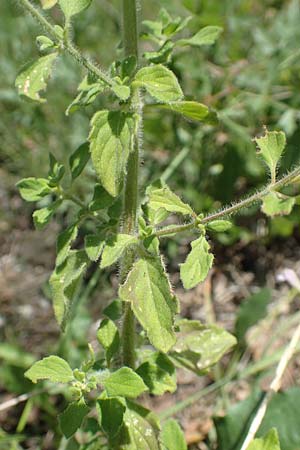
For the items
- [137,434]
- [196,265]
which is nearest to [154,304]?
[196,265]

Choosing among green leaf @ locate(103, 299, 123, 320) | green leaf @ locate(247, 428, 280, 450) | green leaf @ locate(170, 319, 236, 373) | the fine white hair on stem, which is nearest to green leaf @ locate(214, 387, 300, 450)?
the fine white hair on stem

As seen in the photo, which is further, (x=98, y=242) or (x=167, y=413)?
(x=167, y=413)

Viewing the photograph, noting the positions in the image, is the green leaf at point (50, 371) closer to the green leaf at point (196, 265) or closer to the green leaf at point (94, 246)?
the green leaf at point (94, 246)

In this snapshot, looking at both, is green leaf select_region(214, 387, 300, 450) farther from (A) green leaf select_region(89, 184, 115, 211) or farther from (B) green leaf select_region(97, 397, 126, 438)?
(A) green leaf select_region(89, 184, 115, 211)

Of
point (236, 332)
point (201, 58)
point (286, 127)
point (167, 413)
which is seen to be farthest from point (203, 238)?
point (201, 58)

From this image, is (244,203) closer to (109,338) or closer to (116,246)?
(116,246)

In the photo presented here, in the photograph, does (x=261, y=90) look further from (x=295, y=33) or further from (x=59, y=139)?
(x=59, y=139)

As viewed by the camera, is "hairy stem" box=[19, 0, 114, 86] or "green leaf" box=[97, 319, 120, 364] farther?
"green leaf" box=[97, 319, 120, 364]
